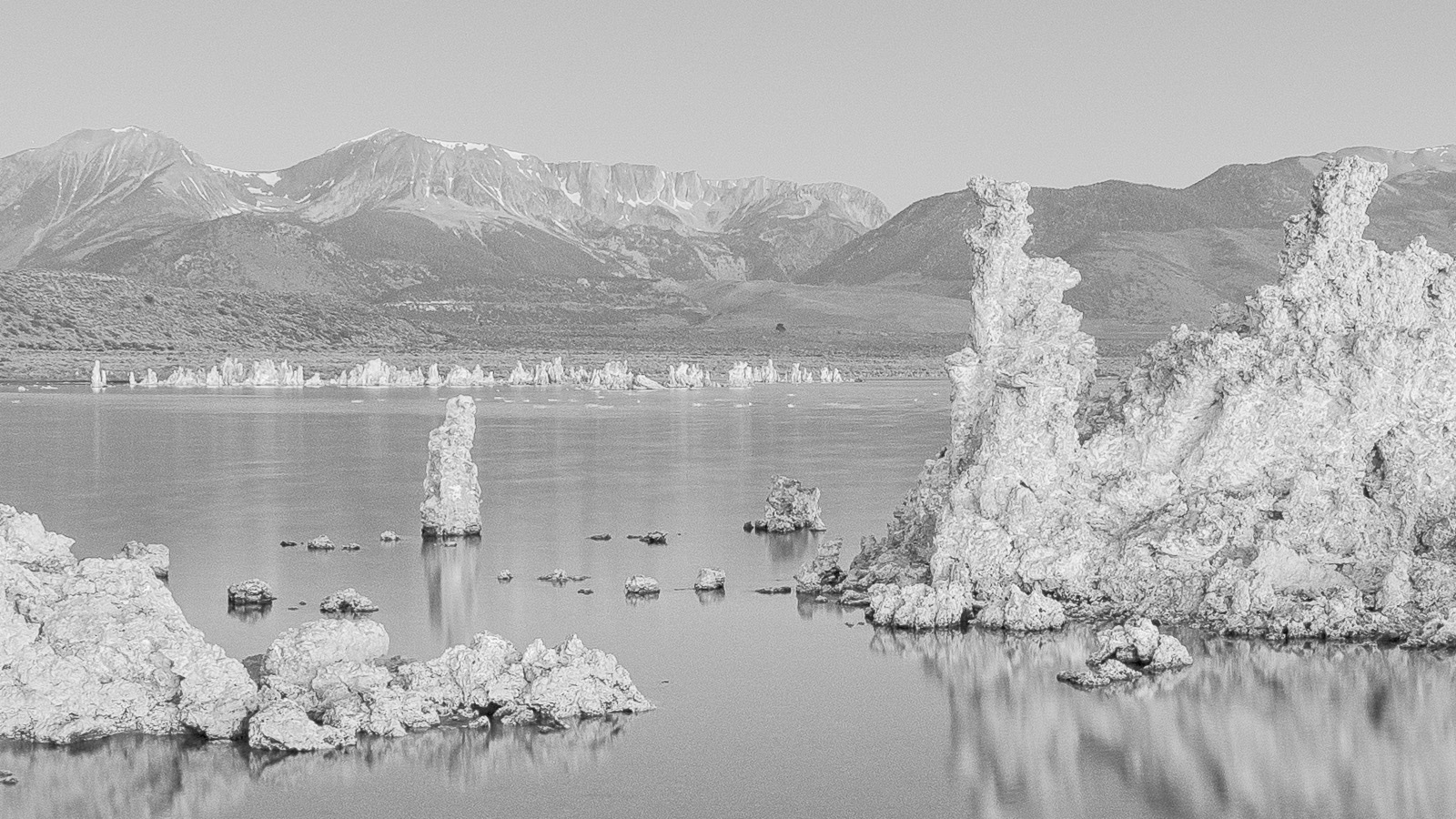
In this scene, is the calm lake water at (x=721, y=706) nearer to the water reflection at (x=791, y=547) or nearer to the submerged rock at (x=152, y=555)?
the water reflection at (x=791, y=547)

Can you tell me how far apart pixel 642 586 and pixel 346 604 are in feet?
12.8

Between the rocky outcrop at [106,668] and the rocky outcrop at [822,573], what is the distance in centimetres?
892

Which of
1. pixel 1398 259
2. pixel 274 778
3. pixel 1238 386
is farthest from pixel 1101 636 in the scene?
pixel 274 778

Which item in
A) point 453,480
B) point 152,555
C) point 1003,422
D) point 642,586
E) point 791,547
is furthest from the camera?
point 453,480

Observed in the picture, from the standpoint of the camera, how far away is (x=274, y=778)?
14.3m

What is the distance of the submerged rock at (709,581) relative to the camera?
2275 centimetres

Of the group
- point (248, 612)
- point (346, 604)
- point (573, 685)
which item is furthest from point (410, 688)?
point (248, 612)

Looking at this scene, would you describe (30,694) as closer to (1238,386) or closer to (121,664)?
(121,664)

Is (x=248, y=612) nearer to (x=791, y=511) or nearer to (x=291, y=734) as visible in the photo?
(x=291, y=734)

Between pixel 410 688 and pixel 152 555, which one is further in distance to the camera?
pixel 152 555

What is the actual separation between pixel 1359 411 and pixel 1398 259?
7.11ft

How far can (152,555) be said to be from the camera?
23.6 metres

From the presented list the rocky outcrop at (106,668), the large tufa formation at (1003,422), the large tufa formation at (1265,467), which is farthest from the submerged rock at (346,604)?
the large tufa formation at (1265,467)

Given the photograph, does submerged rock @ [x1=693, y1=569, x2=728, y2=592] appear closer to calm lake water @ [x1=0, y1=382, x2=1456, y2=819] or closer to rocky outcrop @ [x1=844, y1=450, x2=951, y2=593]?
calm lake water @ [x1=0, y1=382, x2=1456, y2=819]
